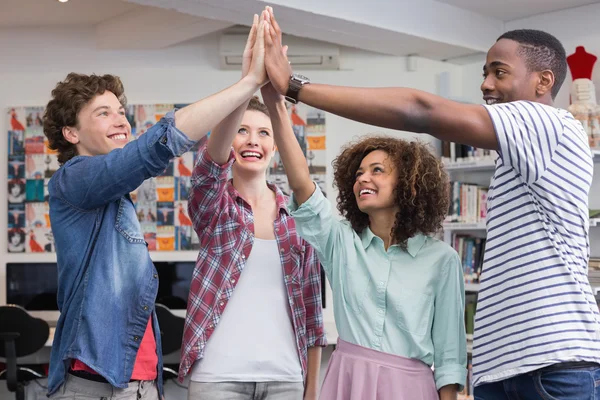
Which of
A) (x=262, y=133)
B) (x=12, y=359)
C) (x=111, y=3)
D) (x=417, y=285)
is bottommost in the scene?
(x=12, y=359)

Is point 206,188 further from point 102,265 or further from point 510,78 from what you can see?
point 510,78

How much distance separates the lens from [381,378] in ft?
5.78

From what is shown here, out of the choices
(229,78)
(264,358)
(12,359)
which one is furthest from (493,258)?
(229,78)

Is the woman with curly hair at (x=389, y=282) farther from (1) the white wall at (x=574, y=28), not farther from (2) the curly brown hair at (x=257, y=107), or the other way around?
(1) the white wall at (x=574, y=28)

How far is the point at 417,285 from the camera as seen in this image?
1824 mm

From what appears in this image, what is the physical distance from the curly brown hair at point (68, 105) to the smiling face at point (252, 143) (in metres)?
0.45

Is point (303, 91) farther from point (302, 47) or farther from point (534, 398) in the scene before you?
point (302, 47)

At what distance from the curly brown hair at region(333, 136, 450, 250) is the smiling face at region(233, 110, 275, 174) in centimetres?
25

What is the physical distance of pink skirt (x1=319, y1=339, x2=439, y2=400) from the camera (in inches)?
69.1

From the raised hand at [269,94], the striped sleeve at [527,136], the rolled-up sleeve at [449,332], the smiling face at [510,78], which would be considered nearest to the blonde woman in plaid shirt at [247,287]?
the raised hand at [269,94]

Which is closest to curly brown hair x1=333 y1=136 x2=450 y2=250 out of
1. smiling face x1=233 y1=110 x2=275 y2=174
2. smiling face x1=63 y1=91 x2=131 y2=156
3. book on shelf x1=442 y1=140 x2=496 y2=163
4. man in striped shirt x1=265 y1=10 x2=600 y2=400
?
smiling face x1=233 y1=110 x2=275 y2=174

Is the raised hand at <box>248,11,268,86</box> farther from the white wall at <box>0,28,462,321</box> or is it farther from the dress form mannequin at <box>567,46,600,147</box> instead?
the white wall at <box>0,28,462,321</box>

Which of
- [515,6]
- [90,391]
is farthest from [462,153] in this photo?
[90,391]

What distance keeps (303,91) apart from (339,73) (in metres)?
3.77
